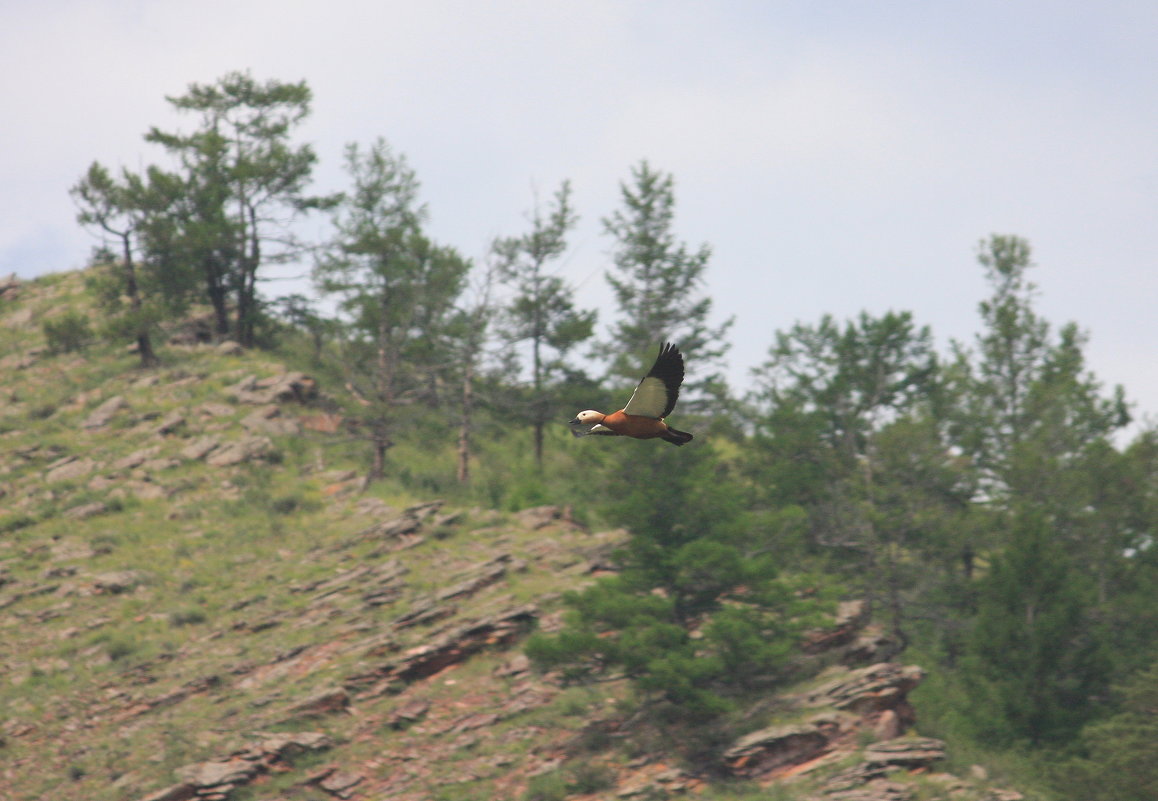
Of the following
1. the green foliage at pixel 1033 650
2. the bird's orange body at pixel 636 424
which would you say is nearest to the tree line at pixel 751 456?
the green foliage at pixel 1033 650

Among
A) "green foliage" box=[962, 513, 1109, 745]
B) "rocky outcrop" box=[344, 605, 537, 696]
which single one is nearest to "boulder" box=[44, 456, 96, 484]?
"rocky outcrop" box=[344, 605, 537, 696]

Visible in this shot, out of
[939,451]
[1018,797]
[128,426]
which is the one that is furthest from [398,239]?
[1018,797]

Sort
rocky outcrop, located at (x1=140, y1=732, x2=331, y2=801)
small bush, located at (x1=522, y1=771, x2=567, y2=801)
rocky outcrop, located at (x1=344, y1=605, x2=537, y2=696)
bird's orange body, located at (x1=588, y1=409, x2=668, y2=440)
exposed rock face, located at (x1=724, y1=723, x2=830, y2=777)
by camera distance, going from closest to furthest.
Answer: bird's orange body, located at (x1=588, y1=409, x2=668, y2=440), rocky outcrop, located at (x1=140, y1=732, x2=331, y2=801), small bush, located at (x1=522, y1=771, x2=567, y2=801), exposed rock face, located at (x1=724, y1=723, x2=830, y2=777), rocky outcrop, located at (x1=344, y1=605, x2=537, y2=696)

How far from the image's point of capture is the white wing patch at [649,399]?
11.0 m

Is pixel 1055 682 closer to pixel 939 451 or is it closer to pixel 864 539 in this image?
pixel 864 539

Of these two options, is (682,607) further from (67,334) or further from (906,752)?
(67,334)

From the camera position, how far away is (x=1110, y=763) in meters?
26.5

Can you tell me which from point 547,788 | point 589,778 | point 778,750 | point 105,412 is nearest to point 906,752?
point 778,750

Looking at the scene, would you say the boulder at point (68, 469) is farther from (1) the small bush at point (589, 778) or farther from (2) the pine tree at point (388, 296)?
(1) the small bush at point (589, 778)

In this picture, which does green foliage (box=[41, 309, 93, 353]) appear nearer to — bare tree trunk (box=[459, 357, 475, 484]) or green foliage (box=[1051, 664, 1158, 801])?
bare tree trunk (box=[459, 357, 475, 484])

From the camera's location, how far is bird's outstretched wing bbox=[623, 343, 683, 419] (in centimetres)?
1102

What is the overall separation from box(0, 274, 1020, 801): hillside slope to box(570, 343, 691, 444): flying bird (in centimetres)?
1477

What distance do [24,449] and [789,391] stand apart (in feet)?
Result: 101

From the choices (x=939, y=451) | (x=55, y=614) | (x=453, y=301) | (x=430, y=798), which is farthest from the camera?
(x=453, y=301)
